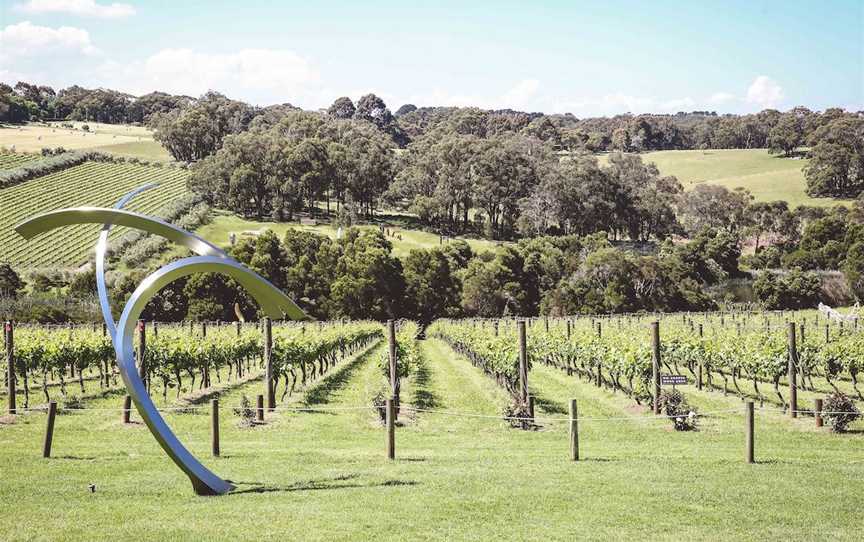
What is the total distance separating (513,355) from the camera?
898 inches

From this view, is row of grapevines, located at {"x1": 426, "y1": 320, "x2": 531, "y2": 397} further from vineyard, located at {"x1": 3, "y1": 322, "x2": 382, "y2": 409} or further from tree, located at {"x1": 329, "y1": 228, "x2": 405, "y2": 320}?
tree, located at {"x1": 329, "y1": 228, "x2": 405, "y2": 320}

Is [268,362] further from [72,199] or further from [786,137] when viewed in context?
[786,137]

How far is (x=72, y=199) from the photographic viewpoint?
247ft

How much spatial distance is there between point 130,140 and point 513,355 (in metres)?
101

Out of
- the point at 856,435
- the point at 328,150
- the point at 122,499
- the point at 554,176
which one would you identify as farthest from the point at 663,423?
the point at 328,150

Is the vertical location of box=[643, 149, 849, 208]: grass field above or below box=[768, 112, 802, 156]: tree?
below

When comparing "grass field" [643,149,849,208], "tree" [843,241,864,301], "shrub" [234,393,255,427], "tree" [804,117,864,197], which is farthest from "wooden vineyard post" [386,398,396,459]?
"tree" [804,117,864,197]

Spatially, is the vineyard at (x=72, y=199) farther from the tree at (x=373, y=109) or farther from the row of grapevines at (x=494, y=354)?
the tree at (x=373, y=109)

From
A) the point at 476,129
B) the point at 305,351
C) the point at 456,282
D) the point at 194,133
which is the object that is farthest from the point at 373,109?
the point at 305,351

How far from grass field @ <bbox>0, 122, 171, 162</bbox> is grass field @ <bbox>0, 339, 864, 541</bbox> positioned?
8822cm

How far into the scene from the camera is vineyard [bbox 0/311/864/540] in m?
9.22

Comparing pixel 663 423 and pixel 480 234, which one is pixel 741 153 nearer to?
pixel 480 234

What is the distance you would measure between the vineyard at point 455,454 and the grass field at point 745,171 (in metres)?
68.5

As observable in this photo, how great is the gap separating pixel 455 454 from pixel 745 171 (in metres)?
101
